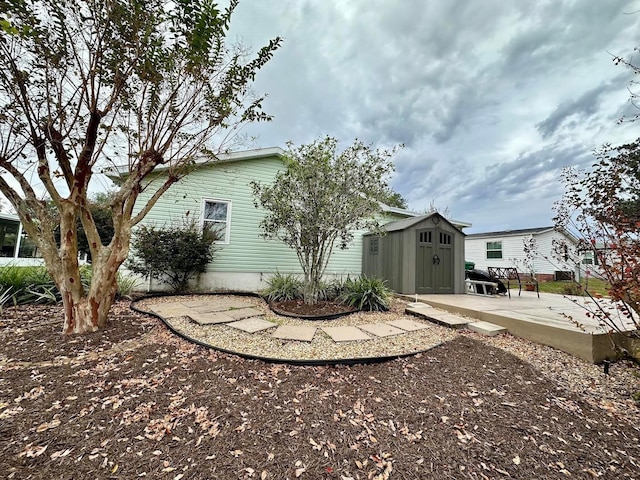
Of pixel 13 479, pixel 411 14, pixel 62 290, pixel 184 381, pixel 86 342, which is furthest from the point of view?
pixel 411 14

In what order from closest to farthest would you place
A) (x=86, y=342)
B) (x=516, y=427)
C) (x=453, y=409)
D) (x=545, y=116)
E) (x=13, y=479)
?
(x=13, y=479) < (x=516, y=427) < (x=453, y=409) < (x=86, y=342) < (x=545, y=116)

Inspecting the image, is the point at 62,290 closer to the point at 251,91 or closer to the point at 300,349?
the point at 300,349

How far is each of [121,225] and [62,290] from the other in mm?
1151

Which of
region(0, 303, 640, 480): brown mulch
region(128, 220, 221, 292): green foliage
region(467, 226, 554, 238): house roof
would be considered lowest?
region(0, 303, 640, 480): brown mulch

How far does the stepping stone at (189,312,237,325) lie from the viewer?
438 centimetres

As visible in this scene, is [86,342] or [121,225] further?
[121,225]

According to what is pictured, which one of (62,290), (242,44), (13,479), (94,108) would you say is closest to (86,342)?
(62,290)

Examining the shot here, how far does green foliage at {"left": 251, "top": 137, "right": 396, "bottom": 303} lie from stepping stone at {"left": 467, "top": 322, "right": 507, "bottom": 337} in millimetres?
2905

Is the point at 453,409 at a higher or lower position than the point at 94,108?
lower

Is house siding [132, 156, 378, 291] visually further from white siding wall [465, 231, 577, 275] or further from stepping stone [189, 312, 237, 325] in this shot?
white siding wall [465, 231, 577, 275]

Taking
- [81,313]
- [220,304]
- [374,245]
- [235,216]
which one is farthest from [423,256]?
[81,313]

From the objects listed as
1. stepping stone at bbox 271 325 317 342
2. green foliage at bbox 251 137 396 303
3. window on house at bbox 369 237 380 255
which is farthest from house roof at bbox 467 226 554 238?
stepping stone at bbox 271 325 317 342

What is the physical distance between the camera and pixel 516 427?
2143mm

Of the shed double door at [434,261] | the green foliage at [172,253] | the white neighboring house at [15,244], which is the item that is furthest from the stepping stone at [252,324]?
the white neighboring house at [15,244]
